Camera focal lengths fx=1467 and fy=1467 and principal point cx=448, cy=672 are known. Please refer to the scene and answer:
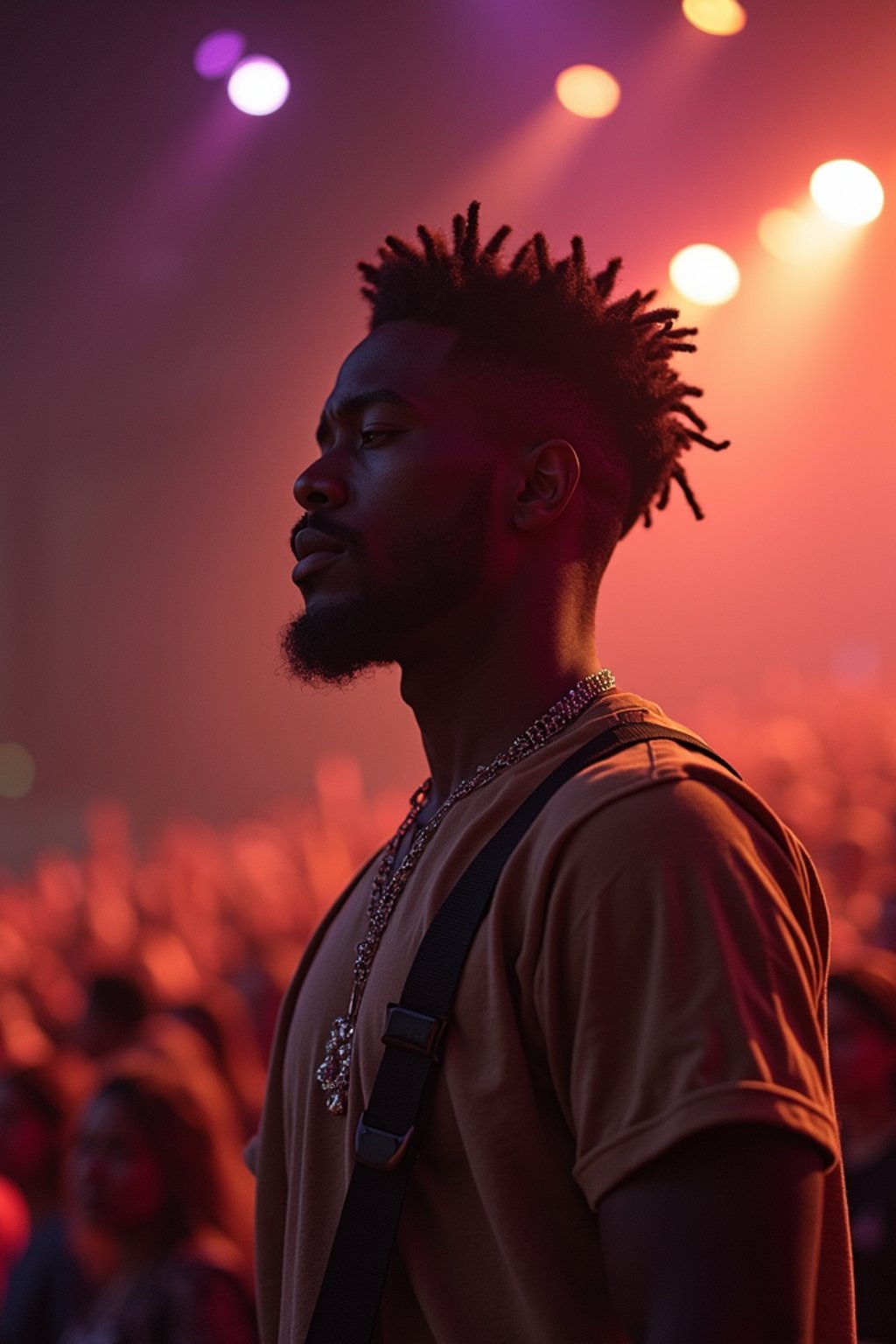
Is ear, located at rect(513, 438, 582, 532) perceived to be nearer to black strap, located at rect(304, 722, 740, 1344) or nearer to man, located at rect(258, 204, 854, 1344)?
man, located at rect(258, 204, 854, 1344)

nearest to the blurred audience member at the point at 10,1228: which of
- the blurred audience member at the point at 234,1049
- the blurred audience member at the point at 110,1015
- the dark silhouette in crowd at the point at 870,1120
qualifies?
the blurred audience member at the point at 234,1049

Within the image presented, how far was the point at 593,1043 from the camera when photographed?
0.87 m

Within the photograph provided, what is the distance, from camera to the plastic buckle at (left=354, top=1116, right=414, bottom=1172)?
0.95 metres

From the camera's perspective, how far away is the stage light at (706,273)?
6656 millimetres

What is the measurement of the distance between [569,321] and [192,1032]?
221 centimetres

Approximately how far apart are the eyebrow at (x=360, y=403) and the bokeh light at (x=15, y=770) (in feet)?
27.1

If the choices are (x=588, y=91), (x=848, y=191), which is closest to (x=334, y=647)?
(x=848, y=191)

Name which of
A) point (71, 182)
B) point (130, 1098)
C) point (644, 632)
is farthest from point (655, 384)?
point (644, 632)

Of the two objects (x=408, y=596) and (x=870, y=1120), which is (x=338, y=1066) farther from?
(x=870, y=1120)

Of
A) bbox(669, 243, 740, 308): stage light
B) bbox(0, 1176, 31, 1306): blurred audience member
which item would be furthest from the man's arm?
bbox(669, 243, 740, 308): stage light

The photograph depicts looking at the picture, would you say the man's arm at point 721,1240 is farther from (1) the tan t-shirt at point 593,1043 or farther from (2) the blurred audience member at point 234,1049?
(2) the blurred audience member at point 234,1049

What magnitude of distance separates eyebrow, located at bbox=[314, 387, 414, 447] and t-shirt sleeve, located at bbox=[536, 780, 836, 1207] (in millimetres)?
456

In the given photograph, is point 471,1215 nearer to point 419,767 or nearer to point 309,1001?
point 309,1001

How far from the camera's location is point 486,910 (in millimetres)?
984
